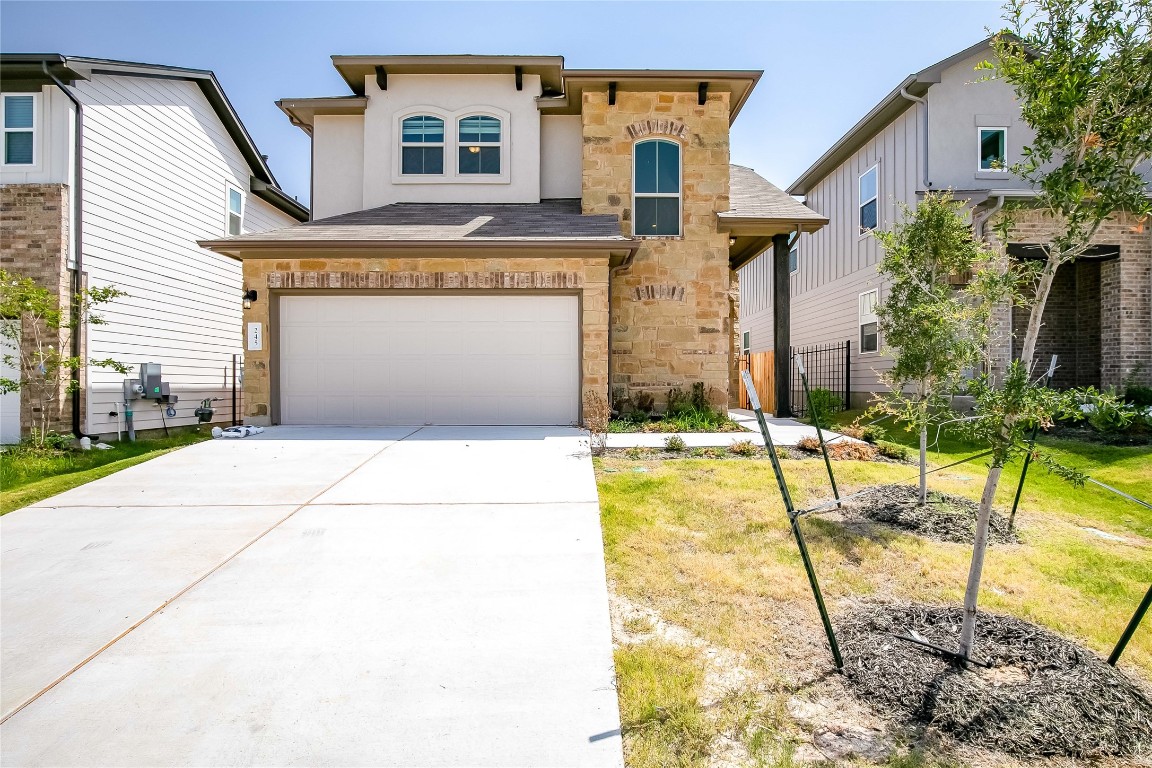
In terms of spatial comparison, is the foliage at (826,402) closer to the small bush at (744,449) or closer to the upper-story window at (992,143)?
the small bush at (744,449)

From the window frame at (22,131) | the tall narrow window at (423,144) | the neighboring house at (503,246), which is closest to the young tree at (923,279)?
the neighboring house at (503,246)

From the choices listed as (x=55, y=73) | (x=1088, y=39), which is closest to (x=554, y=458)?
(x=1088, y=39)

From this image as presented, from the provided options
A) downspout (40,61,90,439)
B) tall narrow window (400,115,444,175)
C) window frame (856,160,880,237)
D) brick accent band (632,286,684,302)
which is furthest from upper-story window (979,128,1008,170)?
downspout (40,61,90,439)

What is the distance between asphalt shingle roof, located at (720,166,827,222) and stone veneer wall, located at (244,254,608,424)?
3501mm

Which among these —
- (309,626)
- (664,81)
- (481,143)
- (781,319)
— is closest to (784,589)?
(309,626)

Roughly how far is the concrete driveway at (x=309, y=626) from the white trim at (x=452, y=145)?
8181 millimetres

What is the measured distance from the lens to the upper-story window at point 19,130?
10.9 metres

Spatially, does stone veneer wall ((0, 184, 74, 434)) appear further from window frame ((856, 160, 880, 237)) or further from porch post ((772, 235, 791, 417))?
window frame ((856, 160, 880, 237))

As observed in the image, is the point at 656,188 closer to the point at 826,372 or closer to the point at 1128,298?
the point at 826,372

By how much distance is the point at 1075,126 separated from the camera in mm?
3104

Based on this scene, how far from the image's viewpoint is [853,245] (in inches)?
602

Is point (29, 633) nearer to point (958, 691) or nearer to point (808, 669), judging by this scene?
point (808, 669)

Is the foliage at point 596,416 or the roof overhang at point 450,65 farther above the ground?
the roof overhang at point 450,65

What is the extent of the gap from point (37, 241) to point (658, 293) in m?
11.3
